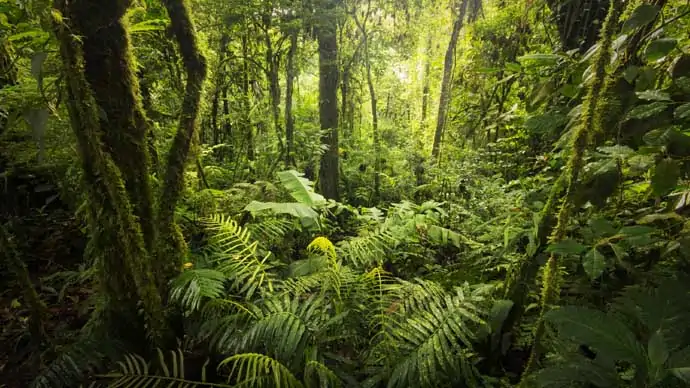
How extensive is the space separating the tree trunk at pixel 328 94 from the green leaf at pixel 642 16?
432 centimetres

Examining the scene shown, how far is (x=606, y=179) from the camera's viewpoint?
1380 mm

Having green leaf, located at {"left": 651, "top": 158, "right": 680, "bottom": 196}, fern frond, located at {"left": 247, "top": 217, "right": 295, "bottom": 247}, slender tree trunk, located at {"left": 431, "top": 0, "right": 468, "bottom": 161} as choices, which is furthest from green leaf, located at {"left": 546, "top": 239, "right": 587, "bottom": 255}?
slender tree trunk, located at {"left": 431, "top": 0, "right": 468, "bottom": 161}

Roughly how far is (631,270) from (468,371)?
3.05 ft

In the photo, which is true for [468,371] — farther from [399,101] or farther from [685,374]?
[399,101]

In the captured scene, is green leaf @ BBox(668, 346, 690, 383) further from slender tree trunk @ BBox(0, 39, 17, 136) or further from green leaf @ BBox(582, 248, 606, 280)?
slender tree trunk @ BBox(0, 39, 17, 136)

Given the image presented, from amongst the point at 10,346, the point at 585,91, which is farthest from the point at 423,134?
the point at 10,346

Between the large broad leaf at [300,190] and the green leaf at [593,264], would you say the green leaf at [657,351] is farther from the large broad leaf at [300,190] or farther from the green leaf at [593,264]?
the large broad leaf at [300,190]

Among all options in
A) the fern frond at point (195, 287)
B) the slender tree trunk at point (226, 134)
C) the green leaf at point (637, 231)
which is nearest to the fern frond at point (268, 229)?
the fern frond at point (195, 287)

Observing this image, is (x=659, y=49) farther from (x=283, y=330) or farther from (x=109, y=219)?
(x=109, y=219)

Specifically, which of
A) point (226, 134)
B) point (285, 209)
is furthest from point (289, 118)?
point (285, 209)

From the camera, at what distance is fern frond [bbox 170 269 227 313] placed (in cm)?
197

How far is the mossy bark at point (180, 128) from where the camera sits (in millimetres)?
2070

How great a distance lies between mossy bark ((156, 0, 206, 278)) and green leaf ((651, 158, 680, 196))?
222cm

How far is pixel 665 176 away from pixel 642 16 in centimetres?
54
